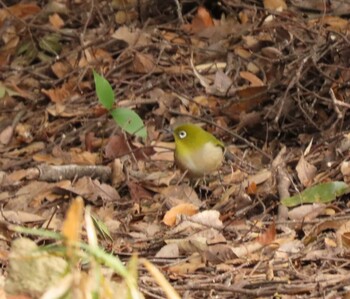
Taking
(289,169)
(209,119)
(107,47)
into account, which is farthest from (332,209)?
(107,47)

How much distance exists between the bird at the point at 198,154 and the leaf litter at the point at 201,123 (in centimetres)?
7

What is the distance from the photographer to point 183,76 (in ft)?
25.2

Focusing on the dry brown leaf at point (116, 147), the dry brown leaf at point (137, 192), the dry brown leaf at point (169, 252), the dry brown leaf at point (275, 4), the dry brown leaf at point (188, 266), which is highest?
the dry brown leaf at point (188, 266)

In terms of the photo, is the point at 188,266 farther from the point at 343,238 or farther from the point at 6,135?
the point at 6,135

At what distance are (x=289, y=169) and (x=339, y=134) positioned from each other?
1.23 ft

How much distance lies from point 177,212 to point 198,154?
85 centimetres

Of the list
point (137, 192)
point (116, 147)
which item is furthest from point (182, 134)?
point (116, 147)

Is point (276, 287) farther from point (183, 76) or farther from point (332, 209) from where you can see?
point (183, 76)

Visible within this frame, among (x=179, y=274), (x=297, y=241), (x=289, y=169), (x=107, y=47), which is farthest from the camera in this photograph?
(x=107, y=47)

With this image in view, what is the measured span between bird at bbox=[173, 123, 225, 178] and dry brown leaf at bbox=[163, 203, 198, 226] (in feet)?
2.26

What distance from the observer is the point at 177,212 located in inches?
210

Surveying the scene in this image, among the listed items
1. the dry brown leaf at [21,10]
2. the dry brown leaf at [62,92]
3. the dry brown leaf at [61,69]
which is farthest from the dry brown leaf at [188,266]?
the dry brown leaf at [21,10]

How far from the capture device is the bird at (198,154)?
6133mm

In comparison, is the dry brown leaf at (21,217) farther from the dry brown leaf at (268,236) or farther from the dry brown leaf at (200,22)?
the dry brown leaf at (200,22)
